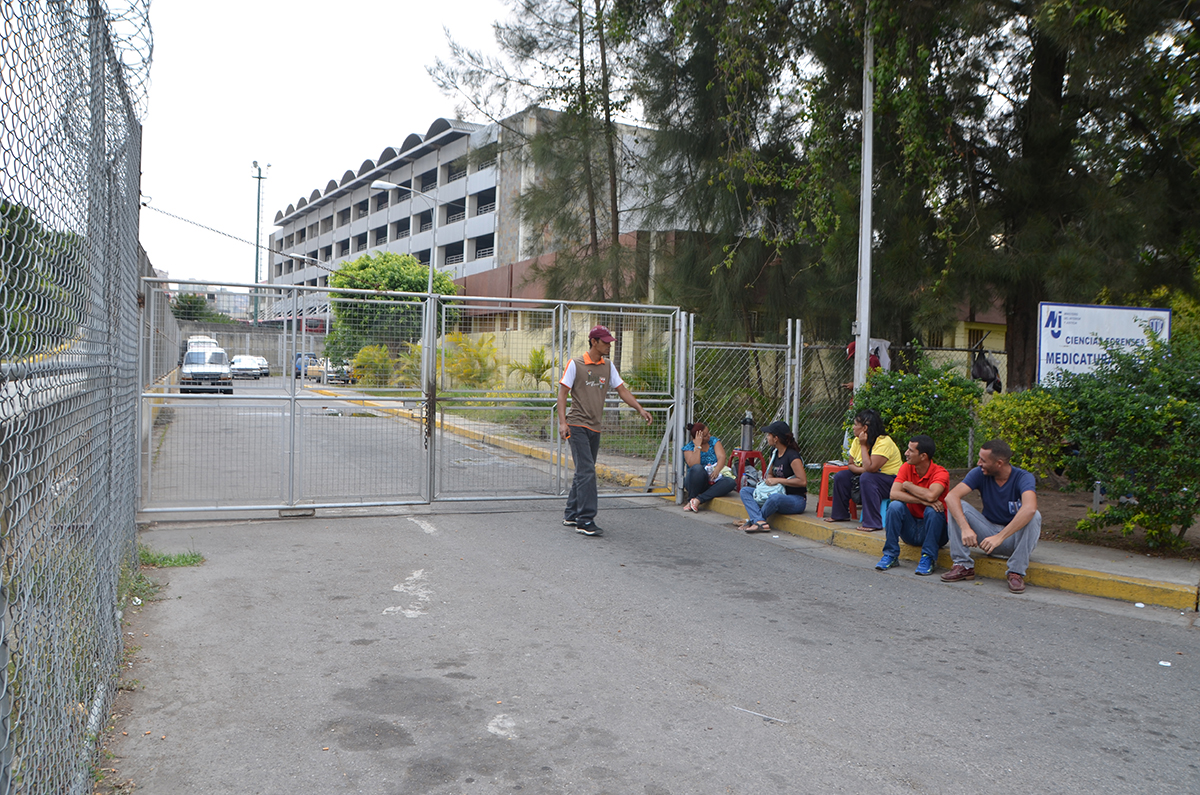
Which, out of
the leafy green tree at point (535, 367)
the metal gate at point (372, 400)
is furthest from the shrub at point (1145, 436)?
the leafy green tree at point (535, 367)

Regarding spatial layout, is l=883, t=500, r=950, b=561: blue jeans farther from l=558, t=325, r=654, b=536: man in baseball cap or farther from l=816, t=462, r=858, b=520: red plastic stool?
l=558, t=325, r=654, b=536: man in baseball cap

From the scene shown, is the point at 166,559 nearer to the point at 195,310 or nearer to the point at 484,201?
the point at 195,310

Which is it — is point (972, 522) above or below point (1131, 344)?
below

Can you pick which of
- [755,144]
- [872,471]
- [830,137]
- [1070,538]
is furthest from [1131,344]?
[755,144]

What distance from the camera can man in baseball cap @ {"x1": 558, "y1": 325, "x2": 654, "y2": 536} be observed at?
28.8ft

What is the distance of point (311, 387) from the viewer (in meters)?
9.09

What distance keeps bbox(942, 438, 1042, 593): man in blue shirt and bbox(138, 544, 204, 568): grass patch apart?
5932mm

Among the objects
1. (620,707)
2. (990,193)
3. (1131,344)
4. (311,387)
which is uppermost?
(990,193)

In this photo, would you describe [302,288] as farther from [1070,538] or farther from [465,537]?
[1070,538]

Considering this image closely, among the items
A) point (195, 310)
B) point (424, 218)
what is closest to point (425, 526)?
point (195, 310)

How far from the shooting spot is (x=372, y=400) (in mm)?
9328

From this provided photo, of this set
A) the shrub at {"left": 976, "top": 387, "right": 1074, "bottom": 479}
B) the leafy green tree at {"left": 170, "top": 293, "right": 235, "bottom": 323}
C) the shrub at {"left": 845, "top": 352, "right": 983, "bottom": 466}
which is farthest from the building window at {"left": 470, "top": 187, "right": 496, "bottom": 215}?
the shrub at {"left": 976, "top": 387, "right": 1074, "bottom": 479}

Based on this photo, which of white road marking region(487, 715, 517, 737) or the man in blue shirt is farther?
the man in blue shirt

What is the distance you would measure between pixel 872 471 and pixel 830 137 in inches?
199
